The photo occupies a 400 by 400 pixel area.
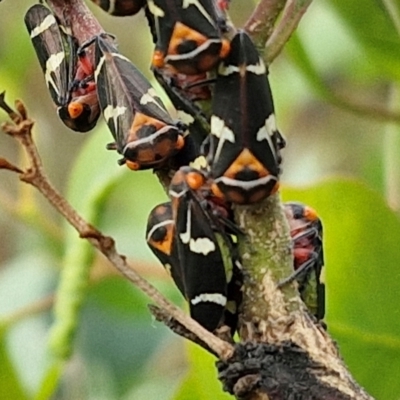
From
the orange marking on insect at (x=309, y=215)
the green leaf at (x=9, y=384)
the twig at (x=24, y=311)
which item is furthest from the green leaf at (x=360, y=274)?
the twig at (x=24, y=311)

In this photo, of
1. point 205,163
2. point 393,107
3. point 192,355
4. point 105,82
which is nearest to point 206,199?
point 205,163

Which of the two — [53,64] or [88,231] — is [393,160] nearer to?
[53,64]

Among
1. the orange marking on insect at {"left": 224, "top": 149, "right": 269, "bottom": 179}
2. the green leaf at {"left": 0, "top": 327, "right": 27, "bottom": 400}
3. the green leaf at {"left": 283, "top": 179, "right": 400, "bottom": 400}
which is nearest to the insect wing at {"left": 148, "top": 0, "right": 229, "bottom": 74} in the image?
the orange marking on insect at {"left": 224, "top": 149, "right": 269, "bottom": 179}

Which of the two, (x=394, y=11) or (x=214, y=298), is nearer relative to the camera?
(x=214, y=298)

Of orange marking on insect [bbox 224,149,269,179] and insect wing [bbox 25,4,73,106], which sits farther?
insect wing [bbox 25,4,73,106]

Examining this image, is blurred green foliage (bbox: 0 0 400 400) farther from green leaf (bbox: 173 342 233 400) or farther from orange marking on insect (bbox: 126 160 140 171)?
→ orange marking on insect (bbox: 126 160 140 171)

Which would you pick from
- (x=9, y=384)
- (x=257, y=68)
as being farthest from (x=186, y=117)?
(x=9, y=384)

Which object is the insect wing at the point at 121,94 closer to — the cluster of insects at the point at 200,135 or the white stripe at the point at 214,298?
the cluster of insects at the point at 200,135
